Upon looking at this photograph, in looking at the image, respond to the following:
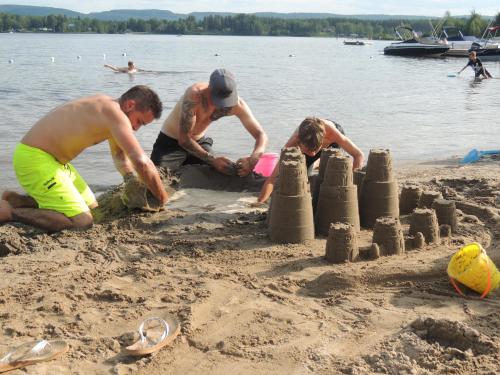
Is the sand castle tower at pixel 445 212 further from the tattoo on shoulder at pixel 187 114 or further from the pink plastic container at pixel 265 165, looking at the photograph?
the tattoo on shoulder at pixel 187 114

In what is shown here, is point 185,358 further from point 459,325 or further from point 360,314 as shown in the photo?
point 459,325

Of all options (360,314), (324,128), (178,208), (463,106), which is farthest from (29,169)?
(463,106)

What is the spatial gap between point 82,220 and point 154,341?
2179 mm

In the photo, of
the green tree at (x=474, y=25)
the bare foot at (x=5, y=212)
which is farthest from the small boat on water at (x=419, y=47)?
the bare foot at (x=5, y=212)

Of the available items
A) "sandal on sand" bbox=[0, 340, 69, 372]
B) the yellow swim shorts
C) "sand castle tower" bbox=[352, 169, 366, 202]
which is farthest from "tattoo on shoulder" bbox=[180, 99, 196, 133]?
"sandal on sand" bbox=[0, 340, 69, 372]

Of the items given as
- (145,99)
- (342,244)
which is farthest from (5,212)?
(342,244)

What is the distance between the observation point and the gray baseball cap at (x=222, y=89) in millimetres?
5531

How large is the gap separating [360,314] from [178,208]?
2.60m

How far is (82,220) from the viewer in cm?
488

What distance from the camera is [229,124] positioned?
1187 centimetres

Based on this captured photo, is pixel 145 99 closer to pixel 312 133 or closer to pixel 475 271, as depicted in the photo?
pixel 312 133

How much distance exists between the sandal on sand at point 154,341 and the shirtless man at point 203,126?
289cm

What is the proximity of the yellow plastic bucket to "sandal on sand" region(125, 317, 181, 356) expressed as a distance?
1.71m

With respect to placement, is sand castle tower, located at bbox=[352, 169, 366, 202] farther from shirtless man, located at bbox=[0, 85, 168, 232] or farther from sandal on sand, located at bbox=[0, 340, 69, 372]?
sandal on sand, located at bbox=[0, 340, 69, 372]
